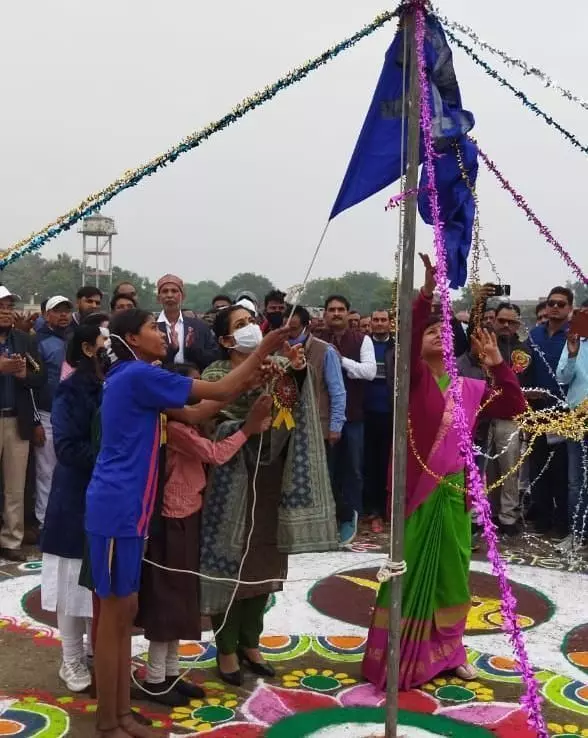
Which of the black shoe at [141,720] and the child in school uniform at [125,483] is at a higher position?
the child in school uniform at [125,483]

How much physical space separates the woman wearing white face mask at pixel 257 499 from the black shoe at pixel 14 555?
8.86ft

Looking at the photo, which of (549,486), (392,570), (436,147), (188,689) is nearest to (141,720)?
(188,689)

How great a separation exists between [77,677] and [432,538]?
1.91 m

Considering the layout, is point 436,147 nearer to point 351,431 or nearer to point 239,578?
point 239,578

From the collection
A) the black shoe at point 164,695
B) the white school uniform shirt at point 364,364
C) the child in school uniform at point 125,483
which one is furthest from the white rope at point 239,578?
the white school uniform shirt at point 364,364

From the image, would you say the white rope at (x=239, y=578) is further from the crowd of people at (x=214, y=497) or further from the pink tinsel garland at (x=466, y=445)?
the pink tinsel garland at (x=466, y=445)

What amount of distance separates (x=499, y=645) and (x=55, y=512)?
2671 millimetres

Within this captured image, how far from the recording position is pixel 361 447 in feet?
25.0

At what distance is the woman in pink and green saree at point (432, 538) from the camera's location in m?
4.20

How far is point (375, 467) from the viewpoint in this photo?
8188 mm

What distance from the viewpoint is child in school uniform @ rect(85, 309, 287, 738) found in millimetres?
3373

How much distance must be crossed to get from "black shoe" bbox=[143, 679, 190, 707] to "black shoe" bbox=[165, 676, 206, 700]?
0.02m

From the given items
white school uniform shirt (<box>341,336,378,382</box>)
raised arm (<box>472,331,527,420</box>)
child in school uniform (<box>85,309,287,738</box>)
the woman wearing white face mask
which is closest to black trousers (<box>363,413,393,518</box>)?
white school uniform shirt (<box>341,336,378,382</box>)

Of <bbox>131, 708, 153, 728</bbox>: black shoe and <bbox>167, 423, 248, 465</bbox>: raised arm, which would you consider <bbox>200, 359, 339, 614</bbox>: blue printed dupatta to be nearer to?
<bbox>167, 423, 248, 465</bbox>: raised arm
